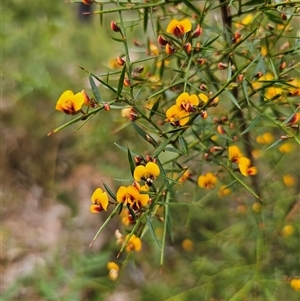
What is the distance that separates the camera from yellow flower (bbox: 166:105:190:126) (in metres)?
0.69

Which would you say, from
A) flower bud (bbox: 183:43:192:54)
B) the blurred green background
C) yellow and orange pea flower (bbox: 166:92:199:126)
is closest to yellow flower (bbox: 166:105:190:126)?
yellow and orange pea flower (bbox: 166:92:199:126)

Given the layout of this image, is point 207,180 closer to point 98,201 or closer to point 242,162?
point 242,162

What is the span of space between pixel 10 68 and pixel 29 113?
23 cm

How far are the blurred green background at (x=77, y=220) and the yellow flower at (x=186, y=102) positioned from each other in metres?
0.36

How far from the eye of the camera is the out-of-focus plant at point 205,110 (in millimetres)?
678

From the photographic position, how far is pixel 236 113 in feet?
3.13

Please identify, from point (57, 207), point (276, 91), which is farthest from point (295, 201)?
point (57, 207)

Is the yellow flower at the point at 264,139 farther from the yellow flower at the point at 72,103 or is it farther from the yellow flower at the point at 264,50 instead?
the yellow flower at the point at 72,103

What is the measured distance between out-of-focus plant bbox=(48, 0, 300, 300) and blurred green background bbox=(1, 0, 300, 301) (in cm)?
2

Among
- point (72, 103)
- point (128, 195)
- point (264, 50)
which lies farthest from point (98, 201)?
point (264, 50)

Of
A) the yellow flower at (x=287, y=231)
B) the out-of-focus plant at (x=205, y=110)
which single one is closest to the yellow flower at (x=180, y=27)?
the out-of-focus plant at (x=205, y=110)

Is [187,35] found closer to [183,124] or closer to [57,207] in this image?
[183,124]

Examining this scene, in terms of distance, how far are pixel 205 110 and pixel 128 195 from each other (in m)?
0.19

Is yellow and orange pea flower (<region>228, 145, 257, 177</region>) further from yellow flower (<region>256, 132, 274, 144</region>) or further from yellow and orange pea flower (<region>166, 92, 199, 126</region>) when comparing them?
yellow flower (<region>256, 132, 274, 144</region>)
